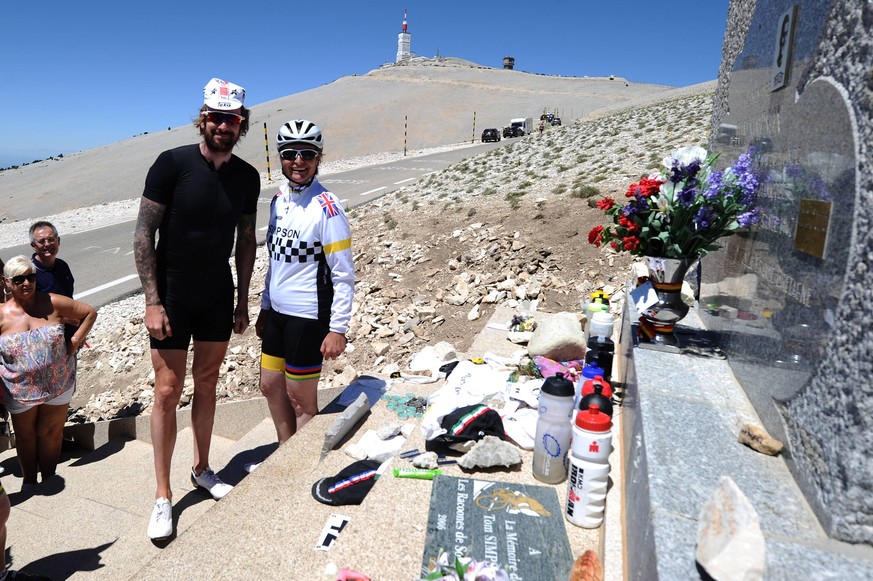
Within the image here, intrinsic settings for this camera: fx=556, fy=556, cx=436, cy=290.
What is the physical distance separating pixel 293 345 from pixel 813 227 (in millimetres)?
2676

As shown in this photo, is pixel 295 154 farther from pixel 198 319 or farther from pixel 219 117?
pixel 198 319

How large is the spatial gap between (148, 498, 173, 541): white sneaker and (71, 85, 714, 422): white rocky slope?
2434 mm

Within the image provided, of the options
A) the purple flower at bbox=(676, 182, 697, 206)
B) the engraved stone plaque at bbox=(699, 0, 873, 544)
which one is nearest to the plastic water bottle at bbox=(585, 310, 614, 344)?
the engraved stone plaque at bbox=(699, 0, 873, 544)

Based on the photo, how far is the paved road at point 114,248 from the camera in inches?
407

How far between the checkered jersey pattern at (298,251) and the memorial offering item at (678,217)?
1.83m

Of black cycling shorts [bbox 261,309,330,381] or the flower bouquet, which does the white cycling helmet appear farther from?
the flower bouquet

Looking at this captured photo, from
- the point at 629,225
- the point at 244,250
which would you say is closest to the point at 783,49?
the point at 629,225

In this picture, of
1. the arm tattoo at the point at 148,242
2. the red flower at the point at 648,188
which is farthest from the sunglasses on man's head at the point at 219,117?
the red flower at the point at 648,188

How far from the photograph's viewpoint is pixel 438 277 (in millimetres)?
8641

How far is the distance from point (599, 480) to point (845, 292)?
1183mm

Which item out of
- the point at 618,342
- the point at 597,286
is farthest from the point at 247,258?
the point at 597,286

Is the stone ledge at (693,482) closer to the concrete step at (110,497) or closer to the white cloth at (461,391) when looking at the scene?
the white cloth at (461,391)

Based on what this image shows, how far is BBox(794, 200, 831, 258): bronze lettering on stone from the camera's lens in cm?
204

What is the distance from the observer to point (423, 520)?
8.48ft
